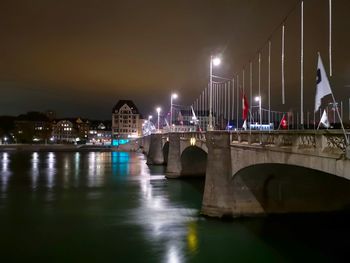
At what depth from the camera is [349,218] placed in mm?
27875

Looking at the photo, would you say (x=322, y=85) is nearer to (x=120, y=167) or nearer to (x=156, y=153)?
(x=120, y=167)

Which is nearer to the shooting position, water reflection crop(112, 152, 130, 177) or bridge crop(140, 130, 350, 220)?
bridge crop(140, 130, 350, 220)

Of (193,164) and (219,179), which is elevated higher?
(219,179)

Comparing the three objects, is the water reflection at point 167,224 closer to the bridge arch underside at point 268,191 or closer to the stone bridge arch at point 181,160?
the bridge arch underside at point 268,191

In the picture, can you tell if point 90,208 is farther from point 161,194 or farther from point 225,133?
point 225,133

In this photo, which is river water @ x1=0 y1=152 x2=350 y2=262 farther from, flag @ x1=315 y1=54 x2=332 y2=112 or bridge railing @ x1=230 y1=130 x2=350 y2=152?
flag @ x1=315 y1=54 x2=332 y2=112

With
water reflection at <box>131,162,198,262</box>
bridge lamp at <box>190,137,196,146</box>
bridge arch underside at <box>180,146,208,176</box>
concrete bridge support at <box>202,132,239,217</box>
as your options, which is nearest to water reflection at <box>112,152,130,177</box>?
bridge arch underside at <box>180,146,208,176</box>

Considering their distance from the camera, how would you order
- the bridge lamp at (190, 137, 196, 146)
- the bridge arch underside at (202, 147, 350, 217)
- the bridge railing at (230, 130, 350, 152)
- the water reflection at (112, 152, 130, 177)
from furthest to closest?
the water reflection at (112, 152, 130, 177), the bridge lamp at (190, 137, 196, 146), the bridge arch underside at (202, 147, 350, 217), the bridge railing at (230, 130, 350, 152)

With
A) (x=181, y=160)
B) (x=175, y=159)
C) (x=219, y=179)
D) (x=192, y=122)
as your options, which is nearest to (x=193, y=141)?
(x=181, y=160)

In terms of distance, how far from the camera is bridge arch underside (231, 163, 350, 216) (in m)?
27.0

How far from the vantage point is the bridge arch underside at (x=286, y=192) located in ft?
88.6

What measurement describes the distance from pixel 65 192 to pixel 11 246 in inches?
880

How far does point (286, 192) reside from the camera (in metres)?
27.9

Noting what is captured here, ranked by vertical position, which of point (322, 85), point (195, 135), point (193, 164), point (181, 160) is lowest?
point (193, 164)
